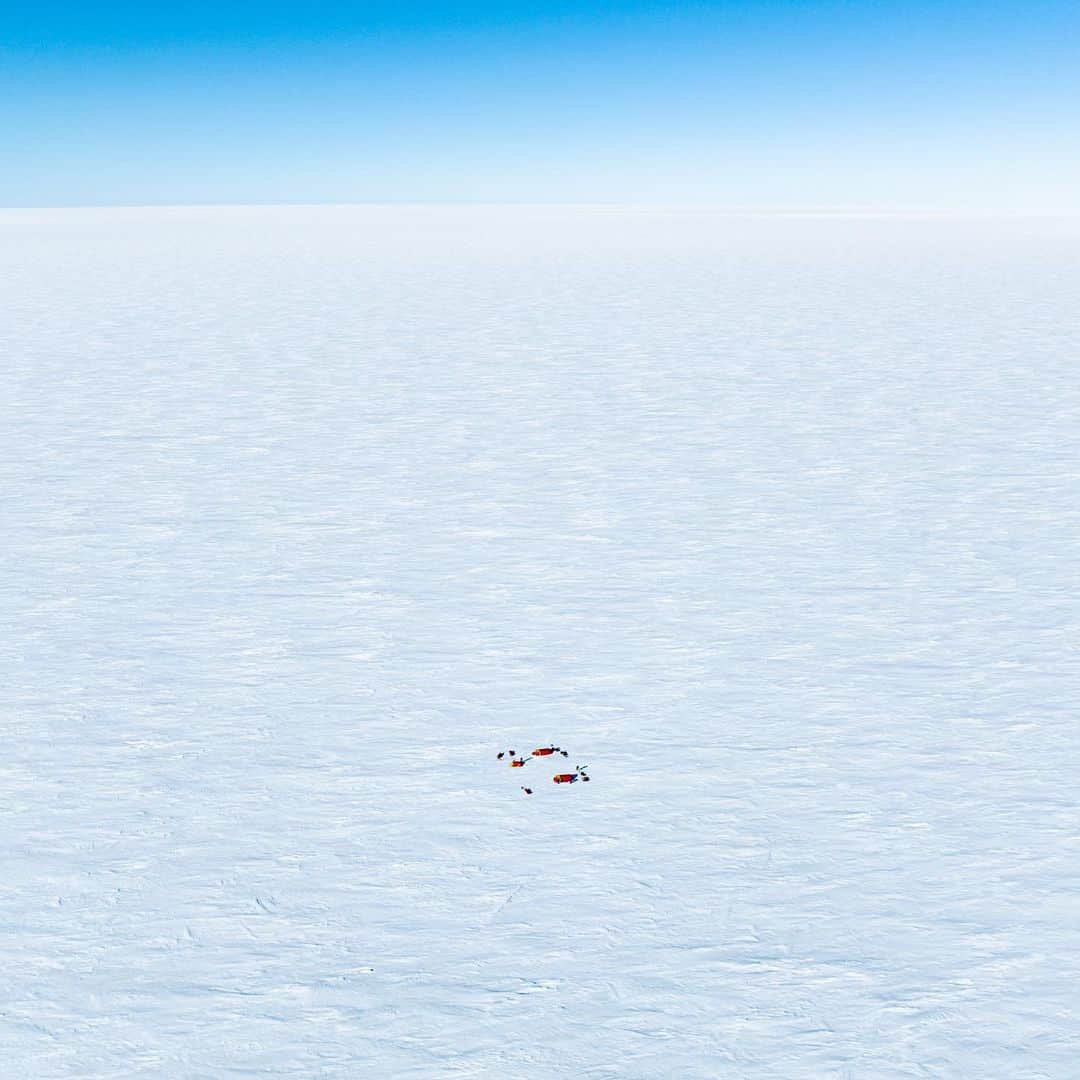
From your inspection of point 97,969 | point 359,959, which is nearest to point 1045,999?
point 359,959

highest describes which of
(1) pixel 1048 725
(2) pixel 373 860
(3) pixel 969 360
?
(3) pixel 969 360

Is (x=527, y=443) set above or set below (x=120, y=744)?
above

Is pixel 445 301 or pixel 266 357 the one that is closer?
pixel 266 357

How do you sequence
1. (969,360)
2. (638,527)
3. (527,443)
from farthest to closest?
(969,360)
(527,443)
(638,527)

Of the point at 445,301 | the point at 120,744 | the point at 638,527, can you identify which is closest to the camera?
the point at 120,744

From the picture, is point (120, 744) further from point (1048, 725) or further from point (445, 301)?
point (445, 301)

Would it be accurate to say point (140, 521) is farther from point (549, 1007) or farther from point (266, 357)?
point (266, 357)
